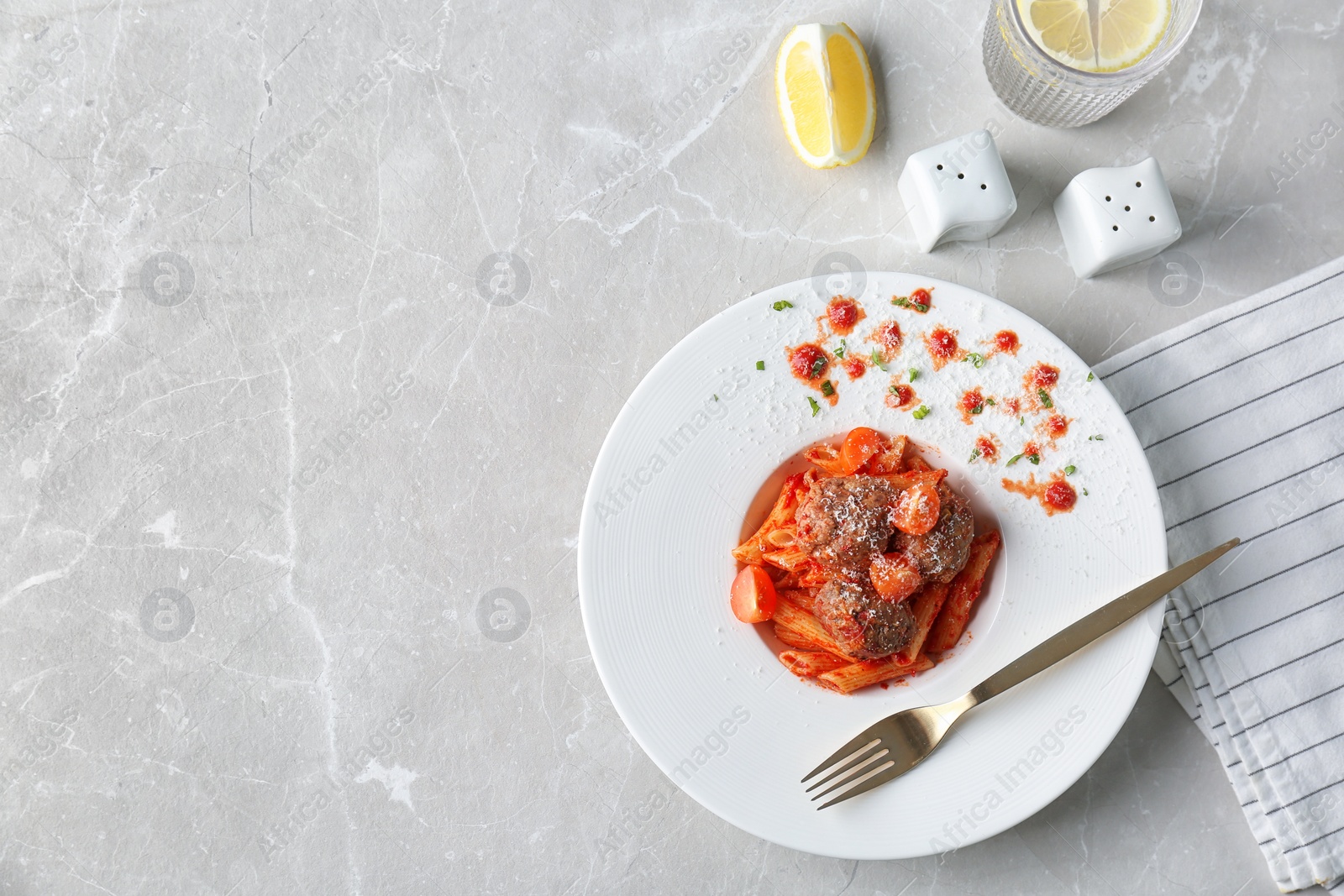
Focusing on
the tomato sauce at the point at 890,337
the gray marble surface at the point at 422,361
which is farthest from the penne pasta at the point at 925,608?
the gray marble surface at the point at 422,361

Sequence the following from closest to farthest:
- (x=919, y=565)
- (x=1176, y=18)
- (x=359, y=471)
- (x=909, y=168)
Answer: (x=919, y=565)
(x=1176, y=18)
(x=909, y=168)
(x=359, y=471)

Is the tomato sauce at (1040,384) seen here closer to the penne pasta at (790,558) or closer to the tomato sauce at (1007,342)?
the tomato sauce at (1007,342)

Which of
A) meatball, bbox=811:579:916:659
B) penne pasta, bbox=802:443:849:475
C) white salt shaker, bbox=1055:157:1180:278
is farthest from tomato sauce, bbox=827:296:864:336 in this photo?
white salt shaker, bbox=1055:157:1180:278

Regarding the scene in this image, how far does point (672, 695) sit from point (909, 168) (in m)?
1.66

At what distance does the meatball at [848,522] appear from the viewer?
2.26 meters

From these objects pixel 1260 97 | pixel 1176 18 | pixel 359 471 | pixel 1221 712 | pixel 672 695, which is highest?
pixel 1176 18

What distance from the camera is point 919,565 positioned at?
88.8 inches

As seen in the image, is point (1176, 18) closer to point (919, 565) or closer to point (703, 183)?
point (703, 183)

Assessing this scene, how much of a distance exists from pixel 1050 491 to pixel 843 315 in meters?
0.73

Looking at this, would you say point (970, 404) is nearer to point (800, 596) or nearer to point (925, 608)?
point (925, 608)

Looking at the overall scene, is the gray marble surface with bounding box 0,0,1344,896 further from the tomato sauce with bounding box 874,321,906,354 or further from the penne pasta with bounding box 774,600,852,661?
the penne pasta with bounding box 774,600,852,661

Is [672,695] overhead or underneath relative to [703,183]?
underneath

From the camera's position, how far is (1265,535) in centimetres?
254

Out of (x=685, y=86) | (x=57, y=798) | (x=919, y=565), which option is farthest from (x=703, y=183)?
(x=57, y=798)
